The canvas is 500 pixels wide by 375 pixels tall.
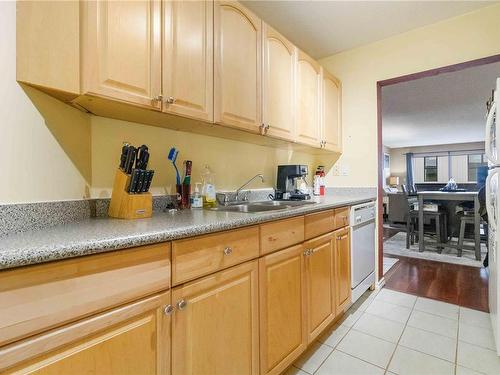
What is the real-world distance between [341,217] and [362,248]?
1.66ft

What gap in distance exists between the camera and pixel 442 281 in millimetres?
2660

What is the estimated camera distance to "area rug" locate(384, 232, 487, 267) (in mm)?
3275

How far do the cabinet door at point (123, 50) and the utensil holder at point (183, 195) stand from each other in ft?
1.72

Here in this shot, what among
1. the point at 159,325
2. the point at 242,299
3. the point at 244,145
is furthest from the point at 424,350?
the point at 244,145

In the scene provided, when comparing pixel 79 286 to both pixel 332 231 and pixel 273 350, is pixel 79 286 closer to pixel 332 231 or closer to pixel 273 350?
pixel 273 350

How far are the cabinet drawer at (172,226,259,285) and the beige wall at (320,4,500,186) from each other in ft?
6.16

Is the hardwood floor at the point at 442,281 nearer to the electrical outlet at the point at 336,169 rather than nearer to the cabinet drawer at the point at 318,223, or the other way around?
the electrical outlet at the point at 336,169

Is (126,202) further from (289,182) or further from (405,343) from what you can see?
(405,343)

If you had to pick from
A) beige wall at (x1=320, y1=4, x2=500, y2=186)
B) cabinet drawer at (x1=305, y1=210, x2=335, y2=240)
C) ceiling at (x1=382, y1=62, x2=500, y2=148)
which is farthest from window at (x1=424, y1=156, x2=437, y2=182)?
cabinet drawer at (x1=305, y1=210, x2=335, y2=240)

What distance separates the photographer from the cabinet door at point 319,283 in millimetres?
1499

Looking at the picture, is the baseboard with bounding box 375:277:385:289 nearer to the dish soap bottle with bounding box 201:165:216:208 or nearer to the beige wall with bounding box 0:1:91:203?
the dish soap bottle with bounding box 201:165:216:208

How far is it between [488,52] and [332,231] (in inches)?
73.1

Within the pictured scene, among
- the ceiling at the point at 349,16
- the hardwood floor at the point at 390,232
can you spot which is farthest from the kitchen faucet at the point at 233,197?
the hardwood floor at the point at 390,232

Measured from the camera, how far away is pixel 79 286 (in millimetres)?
662
